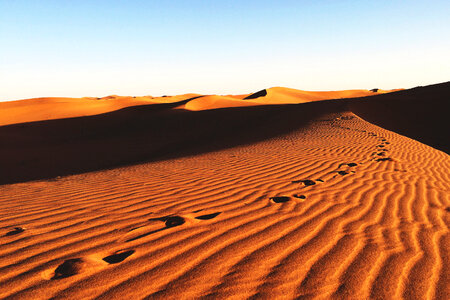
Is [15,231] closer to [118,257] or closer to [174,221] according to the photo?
[118,257]

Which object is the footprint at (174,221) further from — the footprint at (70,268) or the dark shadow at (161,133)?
the dark shadow at (161,133)

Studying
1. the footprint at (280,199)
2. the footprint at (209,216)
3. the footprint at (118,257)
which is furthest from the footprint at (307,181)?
the footprint at (118,257)

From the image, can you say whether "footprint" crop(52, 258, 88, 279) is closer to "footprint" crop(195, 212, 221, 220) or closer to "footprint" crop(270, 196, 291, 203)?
"footprint" crop(195, 212, 221, 220)

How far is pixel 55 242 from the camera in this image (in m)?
2.56

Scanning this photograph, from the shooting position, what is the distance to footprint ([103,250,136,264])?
226cm

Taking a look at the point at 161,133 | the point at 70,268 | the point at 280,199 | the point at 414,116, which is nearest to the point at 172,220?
the point at 70,268

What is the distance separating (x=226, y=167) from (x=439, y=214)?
12.1ft

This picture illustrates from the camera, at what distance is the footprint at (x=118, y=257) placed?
2.26m

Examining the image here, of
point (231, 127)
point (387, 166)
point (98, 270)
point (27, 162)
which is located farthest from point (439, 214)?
point (231, 127)

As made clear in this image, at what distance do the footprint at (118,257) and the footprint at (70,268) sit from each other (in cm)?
17

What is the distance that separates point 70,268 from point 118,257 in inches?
13.1

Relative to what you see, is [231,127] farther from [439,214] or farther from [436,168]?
[439,214]

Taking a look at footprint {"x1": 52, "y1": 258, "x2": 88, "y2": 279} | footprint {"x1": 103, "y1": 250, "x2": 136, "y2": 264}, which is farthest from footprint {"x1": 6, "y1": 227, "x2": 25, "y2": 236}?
footprint {"x1": 103, "y1": 250, "x2": 136, "y2": 264}

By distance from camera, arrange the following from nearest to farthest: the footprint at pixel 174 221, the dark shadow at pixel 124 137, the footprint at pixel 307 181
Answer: the footprint at pixel 174 221 → the footprint at pixel 307 181 → the dark shadow at pixel 124 137
